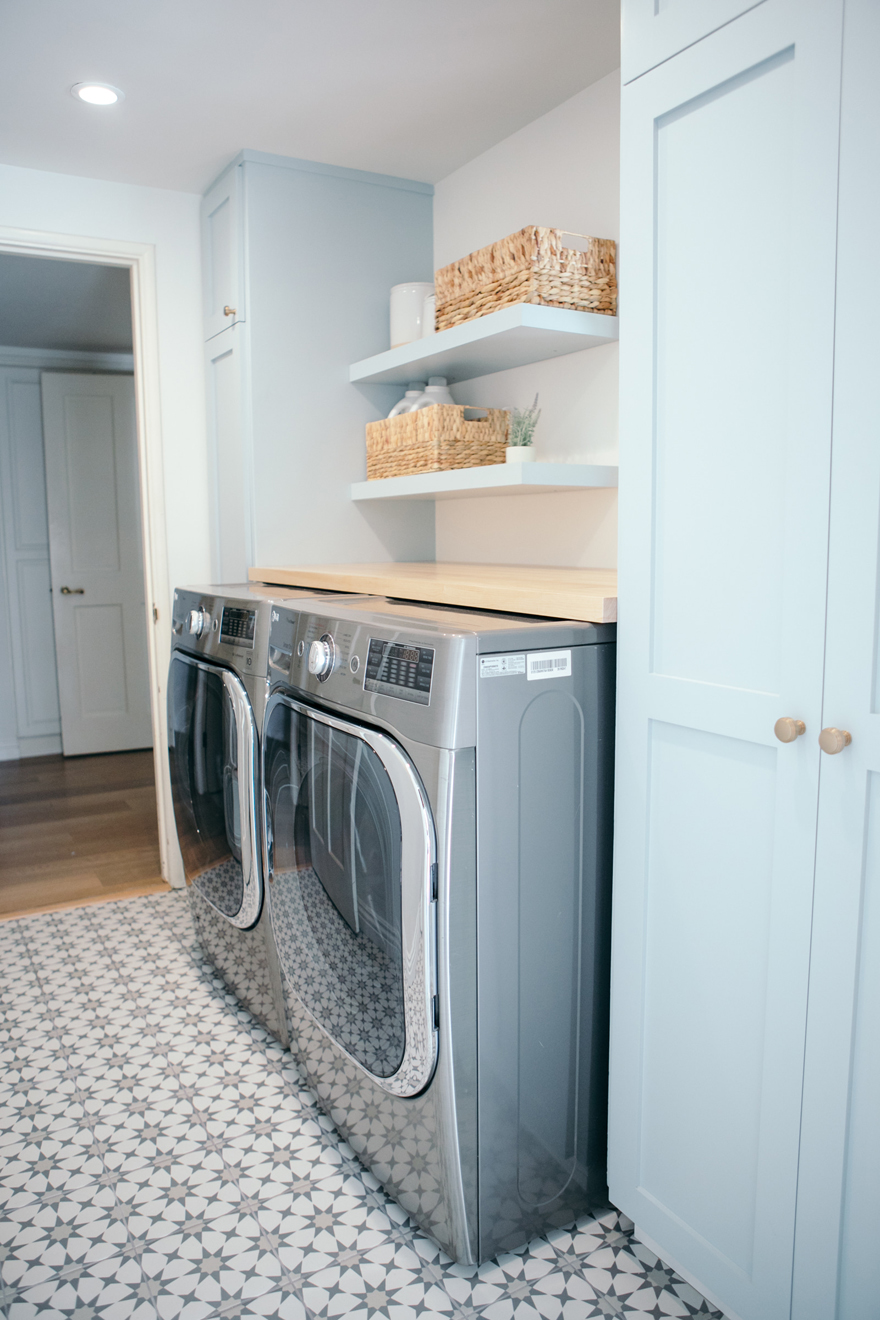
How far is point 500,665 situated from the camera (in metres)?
1.35

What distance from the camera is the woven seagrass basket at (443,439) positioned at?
7.40ft

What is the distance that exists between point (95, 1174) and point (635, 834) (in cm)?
Answer: 120

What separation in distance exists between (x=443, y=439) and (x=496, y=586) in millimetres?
727

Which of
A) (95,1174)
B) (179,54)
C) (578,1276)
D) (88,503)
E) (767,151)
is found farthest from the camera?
(88,503)

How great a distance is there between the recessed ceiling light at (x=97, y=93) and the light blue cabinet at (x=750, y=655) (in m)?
1.38

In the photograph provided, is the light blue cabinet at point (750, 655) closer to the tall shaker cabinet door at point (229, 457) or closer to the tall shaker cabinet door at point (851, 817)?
the tall shaker cabinet door at point (851, 817)

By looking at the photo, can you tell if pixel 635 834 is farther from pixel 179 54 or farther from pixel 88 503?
pixel 88 503

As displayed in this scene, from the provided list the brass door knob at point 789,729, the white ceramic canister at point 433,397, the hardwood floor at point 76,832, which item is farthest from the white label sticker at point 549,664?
the hardwood floor at point 76,832

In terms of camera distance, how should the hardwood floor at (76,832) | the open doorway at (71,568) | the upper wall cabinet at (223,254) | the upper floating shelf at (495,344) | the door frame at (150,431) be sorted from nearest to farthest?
the upper floating shelf at (495,344) → the upper wall cabinet at (223,254) → the door frame at (150,431) → the hardwood floor at (76,832) → the open doorway at (71,568)

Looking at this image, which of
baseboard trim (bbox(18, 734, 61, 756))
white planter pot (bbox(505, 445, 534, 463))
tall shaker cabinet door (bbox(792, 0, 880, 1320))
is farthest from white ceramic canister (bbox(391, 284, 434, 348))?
baseboard trim (bbox(18, 734, 61, 756))

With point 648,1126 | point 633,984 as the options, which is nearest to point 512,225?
point 633,984

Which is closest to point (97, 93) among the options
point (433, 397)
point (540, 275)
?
point (433, 397)

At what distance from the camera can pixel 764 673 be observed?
47.4 inches

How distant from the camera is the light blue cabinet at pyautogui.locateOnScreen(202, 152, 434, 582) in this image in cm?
261
